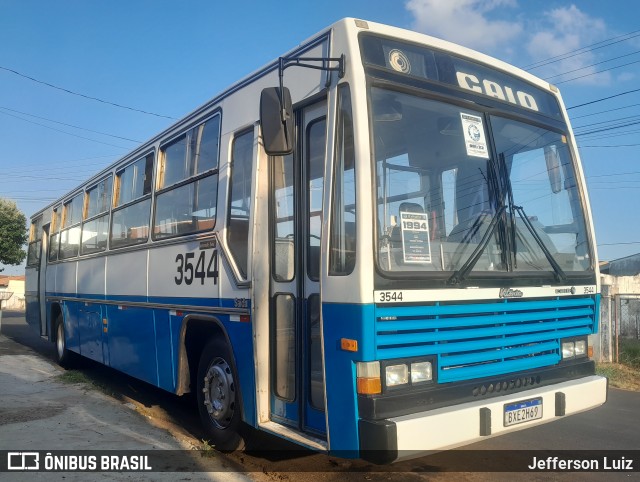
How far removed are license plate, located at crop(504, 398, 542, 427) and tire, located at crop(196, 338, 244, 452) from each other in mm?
2250

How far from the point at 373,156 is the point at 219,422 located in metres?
3.12

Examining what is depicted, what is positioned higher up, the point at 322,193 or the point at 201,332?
the point at 322,193

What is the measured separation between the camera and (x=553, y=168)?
545 centimetres

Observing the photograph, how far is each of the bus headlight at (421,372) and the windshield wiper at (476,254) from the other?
606 millimetres

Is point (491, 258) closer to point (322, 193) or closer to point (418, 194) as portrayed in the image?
point (418, 194)

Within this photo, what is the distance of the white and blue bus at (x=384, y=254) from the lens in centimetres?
403

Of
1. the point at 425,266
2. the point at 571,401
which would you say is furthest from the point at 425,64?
the point at 571,401

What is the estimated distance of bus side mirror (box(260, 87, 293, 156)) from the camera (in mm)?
4359

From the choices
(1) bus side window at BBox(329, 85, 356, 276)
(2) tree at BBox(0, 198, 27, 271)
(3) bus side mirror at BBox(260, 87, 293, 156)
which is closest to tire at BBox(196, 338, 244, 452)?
(1) bus side window at BBox(329, 85, 356, 276)

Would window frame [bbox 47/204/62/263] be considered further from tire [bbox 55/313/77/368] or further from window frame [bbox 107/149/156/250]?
window frame [bbox 107/149/156/250]

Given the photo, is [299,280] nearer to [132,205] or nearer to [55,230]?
[132,205]

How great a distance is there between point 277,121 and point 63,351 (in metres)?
8.79

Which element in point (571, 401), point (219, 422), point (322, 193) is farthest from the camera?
point (219, 422)

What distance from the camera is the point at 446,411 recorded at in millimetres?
4023
